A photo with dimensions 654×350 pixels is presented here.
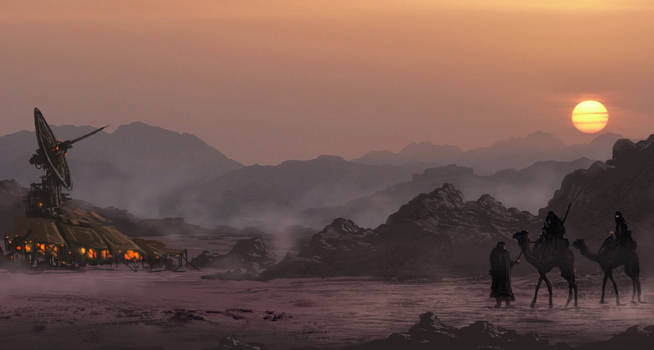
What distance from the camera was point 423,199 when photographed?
73.2 meters

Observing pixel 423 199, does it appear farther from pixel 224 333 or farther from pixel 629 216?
pixel 224 333

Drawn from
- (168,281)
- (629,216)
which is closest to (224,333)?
(168,281)

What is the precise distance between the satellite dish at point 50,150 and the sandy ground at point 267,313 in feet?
32.5

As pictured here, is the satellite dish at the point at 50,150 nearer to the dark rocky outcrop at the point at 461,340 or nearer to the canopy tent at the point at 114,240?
the canopy tent at the point at 114,240

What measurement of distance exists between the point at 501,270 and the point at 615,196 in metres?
30.9

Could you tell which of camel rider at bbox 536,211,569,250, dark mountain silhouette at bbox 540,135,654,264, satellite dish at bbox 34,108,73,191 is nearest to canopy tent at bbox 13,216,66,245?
satellite dish at bbox 34,108,73,191

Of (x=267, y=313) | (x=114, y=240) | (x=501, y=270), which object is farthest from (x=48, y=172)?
(x=501, y=270)

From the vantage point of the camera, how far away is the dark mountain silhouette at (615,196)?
198 feet

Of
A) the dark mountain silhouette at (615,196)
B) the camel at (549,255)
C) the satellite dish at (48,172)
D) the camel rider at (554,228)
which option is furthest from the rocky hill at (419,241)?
the camel rider at (554,228)

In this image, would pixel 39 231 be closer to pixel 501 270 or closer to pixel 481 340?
pixel 501 270

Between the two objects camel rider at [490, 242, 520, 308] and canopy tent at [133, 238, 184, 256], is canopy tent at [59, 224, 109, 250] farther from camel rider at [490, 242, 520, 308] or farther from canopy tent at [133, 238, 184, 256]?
camel rider at [490, 242, 520, 308]

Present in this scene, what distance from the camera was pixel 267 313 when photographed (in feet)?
121

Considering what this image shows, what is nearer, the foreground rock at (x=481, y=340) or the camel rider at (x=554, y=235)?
the foreground rock at (x=481, y=340)

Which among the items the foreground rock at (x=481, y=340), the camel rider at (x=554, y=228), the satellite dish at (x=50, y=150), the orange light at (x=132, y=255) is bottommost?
the foreground rock at (x=481, y=340)
